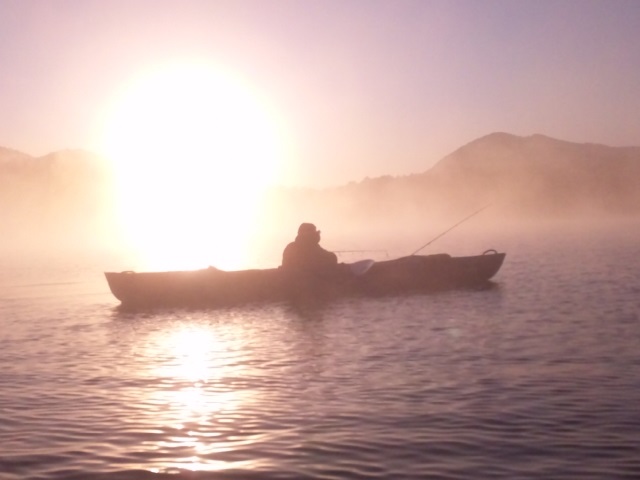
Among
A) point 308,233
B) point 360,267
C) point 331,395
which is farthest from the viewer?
point 360,267

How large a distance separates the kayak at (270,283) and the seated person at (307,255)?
0.23m

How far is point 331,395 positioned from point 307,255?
15741 mm

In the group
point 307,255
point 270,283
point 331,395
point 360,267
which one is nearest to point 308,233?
point 307,255

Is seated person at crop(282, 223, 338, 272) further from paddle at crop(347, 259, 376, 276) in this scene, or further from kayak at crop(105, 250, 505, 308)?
paddle at crop(347, 259, 376, 276)

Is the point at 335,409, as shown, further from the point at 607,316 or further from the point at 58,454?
the point at 607,316

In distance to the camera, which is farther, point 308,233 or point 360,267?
point 360,267

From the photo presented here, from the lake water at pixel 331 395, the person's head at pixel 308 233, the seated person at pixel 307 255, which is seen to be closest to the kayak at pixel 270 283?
the seated person at pixel 307 255

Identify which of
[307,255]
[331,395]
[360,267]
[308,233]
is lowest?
[331,395]

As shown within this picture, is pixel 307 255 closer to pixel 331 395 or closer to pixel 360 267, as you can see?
pixel 360 267

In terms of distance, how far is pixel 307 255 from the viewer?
92.2 feet

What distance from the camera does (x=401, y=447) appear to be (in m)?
9.43

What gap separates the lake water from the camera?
8.97 meters

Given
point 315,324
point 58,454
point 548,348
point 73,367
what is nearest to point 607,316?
point 548,348

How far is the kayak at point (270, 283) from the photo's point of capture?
27.8 m
